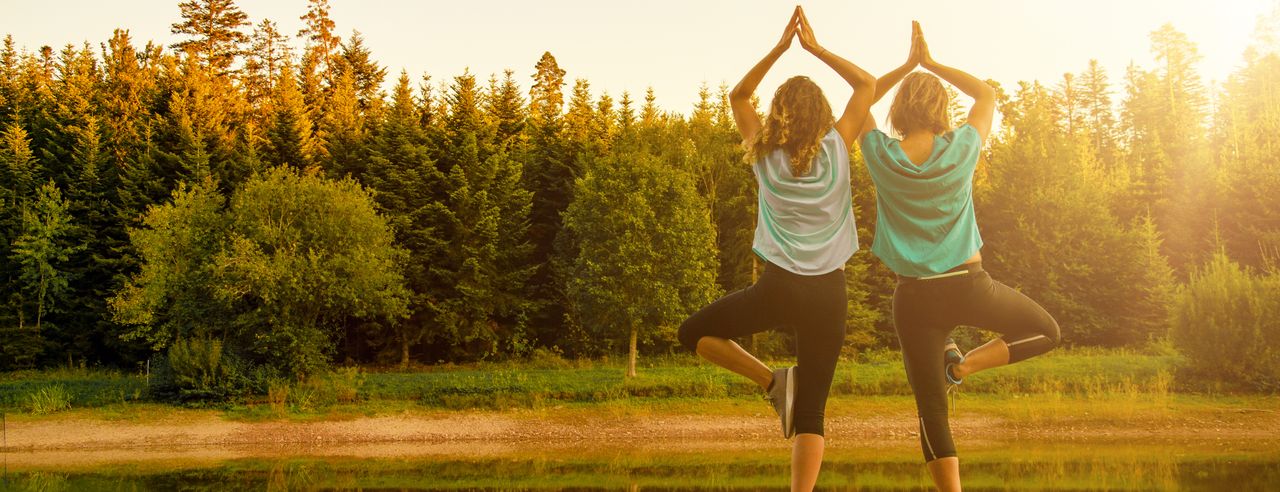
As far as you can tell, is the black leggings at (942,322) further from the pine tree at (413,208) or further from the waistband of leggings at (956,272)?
the pine tree at (413,208)

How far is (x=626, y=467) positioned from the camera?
72.6 ft

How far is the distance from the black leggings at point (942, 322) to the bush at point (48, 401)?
1305 inches

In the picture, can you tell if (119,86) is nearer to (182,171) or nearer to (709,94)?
(182,171)

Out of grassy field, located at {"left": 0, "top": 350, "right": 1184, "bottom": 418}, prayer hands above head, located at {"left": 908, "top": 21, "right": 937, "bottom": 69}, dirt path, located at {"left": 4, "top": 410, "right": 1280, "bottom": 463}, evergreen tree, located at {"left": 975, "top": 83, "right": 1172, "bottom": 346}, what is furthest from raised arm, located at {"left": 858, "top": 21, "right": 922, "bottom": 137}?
evergreen tree, located at {"left": 975, "top": 83, "right": 1172, "bottom": 346}

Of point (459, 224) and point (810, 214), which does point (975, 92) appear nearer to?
point (810, 214)

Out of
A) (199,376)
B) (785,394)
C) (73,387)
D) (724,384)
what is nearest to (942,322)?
(785,394)

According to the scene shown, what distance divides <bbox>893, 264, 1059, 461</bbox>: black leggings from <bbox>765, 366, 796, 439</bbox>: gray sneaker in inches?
27.3

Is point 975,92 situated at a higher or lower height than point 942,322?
higher

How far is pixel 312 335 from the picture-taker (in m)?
35.3

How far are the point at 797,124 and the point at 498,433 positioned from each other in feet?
89.5

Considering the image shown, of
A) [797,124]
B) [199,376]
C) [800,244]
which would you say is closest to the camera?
[800,244]

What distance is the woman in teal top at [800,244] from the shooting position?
231 inches

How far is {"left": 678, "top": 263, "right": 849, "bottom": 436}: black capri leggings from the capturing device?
5848mm

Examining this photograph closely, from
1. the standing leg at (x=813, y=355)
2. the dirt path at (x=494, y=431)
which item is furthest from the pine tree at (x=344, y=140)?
the standing leg at (x=813, y=355)
